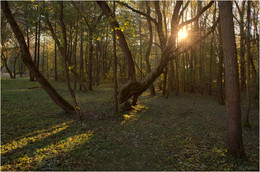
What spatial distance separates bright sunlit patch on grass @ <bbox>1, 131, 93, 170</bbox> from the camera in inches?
162

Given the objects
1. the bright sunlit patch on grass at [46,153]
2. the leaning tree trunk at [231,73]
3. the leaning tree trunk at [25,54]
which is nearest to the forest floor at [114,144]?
the bright sunlit patch on grass at [46,153]

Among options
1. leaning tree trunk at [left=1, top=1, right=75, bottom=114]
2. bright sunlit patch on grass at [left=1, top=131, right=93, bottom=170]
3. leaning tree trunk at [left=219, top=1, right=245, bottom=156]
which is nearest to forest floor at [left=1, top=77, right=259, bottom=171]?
bright sunlit patch on grass at [left=1, top=131, right=93, bottom=170]

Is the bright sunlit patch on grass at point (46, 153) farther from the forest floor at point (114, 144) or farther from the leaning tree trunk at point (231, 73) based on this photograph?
the leaning tree trunk at point (231, 73)

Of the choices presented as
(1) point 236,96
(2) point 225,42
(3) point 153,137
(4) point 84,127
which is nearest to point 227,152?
(1) point 236,96

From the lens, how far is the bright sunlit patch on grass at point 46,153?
4.12 meters

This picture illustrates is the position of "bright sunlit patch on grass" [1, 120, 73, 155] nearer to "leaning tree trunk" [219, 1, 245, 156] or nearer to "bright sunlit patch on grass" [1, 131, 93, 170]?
"bright sunlit patch on grass" [1, 131, 93, 170]

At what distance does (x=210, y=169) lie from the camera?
4.32 m

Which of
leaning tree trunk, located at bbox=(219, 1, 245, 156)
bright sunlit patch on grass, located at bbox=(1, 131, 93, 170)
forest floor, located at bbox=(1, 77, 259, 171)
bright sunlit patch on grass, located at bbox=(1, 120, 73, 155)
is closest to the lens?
bright sunlit patch on grass, located at bbox=(1, 131, 93, 170)

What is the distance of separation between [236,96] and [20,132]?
739 cm

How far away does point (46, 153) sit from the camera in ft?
15.7

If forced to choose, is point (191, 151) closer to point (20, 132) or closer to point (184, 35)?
point (20, 132)

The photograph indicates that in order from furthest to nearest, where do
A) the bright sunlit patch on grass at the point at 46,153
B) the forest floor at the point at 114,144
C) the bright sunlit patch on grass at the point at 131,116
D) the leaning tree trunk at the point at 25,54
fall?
1. the bright sunlit patch on grass at the point at 131,116
2. the leaning tree trunk at the point at 25,54
3. the forest floor at the point at 114,144
4. the bright sunlit patch on grass at the point at 46,153

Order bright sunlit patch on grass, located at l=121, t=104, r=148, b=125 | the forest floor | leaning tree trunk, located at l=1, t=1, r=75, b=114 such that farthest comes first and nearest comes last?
bright sunlit patch on grass, located at l=121, t=104, r=148, b=125 < leaning tree trunk, located at l=1, t=1, r=75, b=114 < the forest floor

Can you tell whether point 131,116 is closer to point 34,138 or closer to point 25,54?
point 34,138
